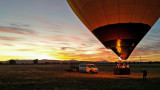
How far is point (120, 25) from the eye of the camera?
46.2ft

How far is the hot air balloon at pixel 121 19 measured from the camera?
528 inches

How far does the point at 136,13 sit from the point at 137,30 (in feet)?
5.07

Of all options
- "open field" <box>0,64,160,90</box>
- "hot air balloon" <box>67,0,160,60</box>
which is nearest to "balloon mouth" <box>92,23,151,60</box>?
"hot air balloon" <box>67,0,160,60</box>

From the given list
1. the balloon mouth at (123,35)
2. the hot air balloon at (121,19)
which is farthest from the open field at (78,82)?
the hot air balloon at (121,19)

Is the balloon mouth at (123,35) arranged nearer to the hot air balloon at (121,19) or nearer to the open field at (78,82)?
the hot air balloon at (121,19)

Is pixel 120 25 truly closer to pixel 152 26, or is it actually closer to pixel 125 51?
pixel 125 51

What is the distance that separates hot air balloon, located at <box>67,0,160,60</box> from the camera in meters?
13.4

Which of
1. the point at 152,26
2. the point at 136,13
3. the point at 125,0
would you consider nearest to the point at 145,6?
the point at 136,13

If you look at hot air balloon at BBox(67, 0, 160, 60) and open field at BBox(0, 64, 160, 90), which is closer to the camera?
open field at BBox(0, 64, 160, 90)

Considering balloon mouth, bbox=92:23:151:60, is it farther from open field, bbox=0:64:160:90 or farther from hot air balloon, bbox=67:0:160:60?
open field, bbox=0:64:160:90

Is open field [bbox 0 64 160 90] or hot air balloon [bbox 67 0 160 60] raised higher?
hot air balloon [bbox 67 0 160 60]

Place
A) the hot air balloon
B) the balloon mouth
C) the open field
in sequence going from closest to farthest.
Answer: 1. the open field
2. the hot air balloon
3. the balloon mouth

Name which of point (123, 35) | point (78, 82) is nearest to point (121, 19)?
point (123, 35)

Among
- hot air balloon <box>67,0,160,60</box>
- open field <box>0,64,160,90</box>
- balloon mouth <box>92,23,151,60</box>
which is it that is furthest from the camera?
balloon mouth <box>92,23,151,60</box>
